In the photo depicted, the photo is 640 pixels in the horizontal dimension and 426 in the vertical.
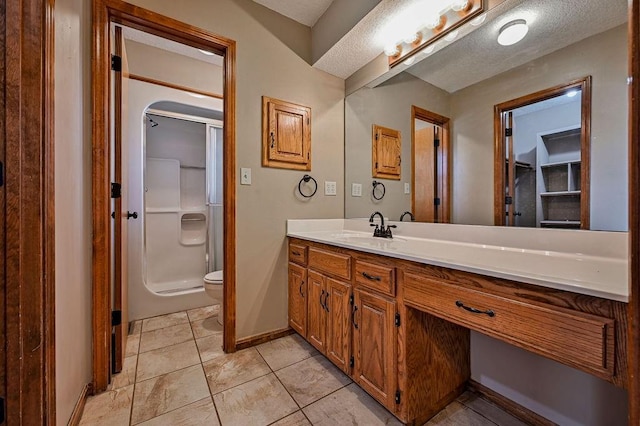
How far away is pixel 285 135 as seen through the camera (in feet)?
6.50

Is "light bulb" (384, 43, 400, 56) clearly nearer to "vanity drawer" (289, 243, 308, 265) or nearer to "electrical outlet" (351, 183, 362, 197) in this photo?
"electrical outlet" (351, 183, 362, 197)

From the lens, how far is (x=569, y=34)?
1.10 m

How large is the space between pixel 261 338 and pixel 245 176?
1179 millimetres

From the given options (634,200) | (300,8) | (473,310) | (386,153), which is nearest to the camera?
(634,200)

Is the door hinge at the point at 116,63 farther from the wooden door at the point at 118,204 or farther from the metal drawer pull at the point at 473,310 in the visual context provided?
the metal drawer pull at the point at 473,310

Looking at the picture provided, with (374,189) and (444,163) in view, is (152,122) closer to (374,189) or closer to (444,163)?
(374,189)

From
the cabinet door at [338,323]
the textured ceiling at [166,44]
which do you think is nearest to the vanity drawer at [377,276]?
the cabinet door at [338,323]

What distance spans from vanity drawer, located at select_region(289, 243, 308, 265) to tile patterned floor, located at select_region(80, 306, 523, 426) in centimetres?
60

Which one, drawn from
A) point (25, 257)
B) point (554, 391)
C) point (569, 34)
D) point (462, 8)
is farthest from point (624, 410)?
point (25, 257)

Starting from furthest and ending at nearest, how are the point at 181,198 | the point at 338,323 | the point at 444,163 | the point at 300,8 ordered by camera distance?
the point at 181,198, the point at 300,8, the point at 444,163, the point at 338,323

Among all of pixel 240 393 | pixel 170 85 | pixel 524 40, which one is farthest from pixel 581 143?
pixel 170 85

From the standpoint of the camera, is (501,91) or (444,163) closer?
(501,91)

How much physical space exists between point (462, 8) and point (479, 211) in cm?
109

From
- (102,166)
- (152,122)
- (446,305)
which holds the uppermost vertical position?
(152,122)
